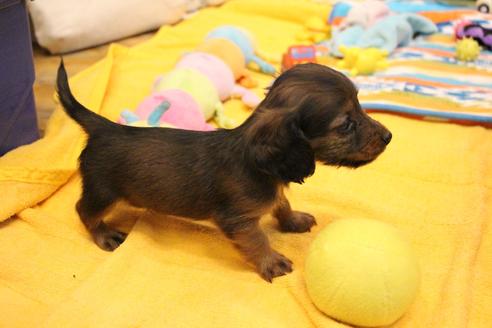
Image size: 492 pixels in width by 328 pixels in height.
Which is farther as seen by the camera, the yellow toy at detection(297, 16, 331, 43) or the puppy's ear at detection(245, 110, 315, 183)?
the yellow toy at detection(297, 16, 331, 43)

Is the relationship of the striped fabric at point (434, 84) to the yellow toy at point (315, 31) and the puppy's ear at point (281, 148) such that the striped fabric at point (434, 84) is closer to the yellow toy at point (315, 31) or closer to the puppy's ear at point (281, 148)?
the yellow toy at point (315, 31)

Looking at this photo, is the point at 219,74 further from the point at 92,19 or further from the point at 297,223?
the point at 92,19

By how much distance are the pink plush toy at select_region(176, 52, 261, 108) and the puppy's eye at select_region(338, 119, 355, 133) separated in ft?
4.98

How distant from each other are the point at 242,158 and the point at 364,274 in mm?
652

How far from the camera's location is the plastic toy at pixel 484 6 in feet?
15.3

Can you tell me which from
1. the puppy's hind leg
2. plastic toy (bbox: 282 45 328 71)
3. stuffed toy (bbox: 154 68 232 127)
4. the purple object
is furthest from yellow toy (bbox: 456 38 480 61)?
the purple object

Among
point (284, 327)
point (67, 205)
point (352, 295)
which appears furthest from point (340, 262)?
point (67, 205)

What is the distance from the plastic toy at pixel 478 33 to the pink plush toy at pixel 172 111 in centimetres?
236

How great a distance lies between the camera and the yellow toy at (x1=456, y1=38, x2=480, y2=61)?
388cm

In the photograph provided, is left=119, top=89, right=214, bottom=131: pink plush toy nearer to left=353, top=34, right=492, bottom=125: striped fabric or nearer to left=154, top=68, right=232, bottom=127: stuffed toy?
left=154, top=68, right=232, bottom=127: stuffed toy

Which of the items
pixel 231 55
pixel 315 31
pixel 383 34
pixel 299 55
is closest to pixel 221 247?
pixel 231 55

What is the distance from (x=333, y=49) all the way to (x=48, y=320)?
306cm

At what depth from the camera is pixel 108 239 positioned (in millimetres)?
2438

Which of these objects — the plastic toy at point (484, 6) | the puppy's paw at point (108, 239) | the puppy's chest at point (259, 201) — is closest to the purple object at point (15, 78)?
the puppy's paw at point (108, 239)
